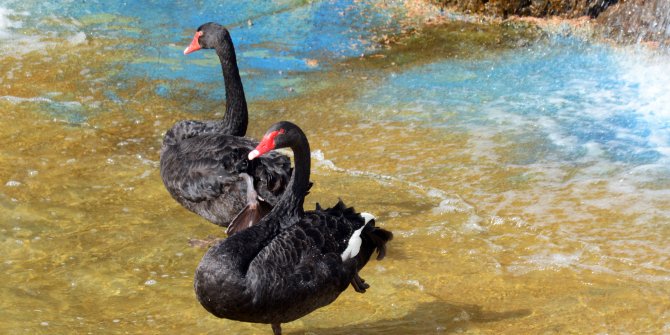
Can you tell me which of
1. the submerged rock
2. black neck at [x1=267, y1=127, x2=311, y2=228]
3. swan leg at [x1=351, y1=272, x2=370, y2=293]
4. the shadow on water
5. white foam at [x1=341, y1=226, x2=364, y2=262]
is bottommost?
the shadow on water

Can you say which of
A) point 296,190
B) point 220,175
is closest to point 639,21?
point 220,175

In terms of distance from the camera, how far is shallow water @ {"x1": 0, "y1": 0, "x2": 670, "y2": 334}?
539cm

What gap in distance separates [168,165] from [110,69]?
384cm

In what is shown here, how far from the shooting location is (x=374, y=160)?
777 centimetres

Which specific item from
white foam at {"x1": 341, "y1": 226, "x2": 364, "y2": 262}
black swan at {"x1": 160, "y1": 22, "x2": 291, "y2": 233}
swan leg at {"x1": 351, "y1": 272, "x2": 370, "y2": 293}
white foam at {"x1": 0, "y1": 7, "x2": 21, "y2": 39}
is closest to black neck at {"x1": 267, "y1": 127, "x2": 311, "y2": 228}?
white foam at {"x1": 341, "y1": 226, "x2": 364, "y2": 262}

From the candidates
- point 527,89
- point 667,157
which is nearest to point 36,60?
point 527,89

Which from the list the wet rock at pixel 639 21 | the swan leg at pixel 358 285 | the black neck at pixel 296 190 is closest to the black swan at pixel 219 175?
the black neck at pixel 296 190

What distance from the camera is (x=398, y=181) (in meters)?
7.38

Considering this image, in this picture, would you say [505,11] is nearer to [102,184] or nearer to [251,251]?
[102,184]

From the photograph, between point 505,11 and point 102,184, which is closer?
point 102,184

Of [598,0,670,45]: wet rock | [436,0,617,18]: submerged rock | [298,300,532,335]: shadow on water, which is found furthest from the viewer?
[436,0,617,18]: submerged rock

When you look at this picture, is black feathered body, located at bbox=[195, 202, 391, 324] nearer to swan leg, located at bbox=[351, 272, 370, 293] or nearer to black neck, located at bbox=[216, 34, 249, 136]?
swan leg, located at bbox=[351, 272, 370, 293]

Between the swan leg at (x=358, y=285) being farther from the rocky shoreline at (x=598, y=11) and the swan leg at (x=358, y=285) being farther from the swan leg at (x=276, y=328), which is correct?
the rocky shoreline at (x=598, y=11)

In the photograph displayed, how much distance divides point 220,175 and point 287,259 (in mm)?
1494
